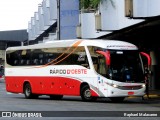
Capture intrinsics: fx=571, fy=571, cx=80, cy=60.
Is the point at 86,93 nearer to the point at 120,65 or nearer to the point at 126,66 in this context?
the point at 120,65

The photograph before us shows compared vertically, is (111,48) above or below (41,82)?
above

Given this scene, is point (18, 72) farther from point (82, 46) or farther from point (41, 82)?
point (82, 46)

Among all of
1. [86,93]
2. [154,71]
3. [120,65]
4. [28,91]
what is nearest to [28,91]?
[28,91]

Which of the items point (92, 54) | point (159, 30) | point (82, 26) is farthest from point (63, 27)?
point (92, 54)

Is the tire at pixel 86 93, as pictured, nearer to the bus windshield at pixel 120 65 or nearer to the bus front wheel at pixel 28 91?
the bus windshield at pixel 120 65

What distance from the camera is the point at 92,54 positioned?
27.3 metres

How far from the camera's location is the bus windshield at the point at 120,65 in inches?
1043

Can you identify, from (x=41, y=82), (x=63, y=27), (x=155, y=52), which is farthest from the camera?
(x=63, y=27)

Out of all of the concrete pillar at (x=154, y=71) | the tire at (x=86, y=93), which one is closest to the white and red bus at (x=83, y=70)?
the tire at (x=86, y=93)

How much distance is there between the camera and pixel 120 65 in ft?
87.9

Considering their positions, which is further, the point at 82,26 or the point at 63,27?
the point at 63,27

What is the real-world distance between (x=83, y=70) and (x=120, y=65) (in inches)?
81.5

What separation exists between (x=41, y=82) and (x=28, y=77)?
1254 millimetres

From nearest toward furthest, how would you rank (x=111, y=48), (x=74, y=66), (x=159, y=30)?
(x=111, y=48), (x=74, y=66), (x=159, y=30)
